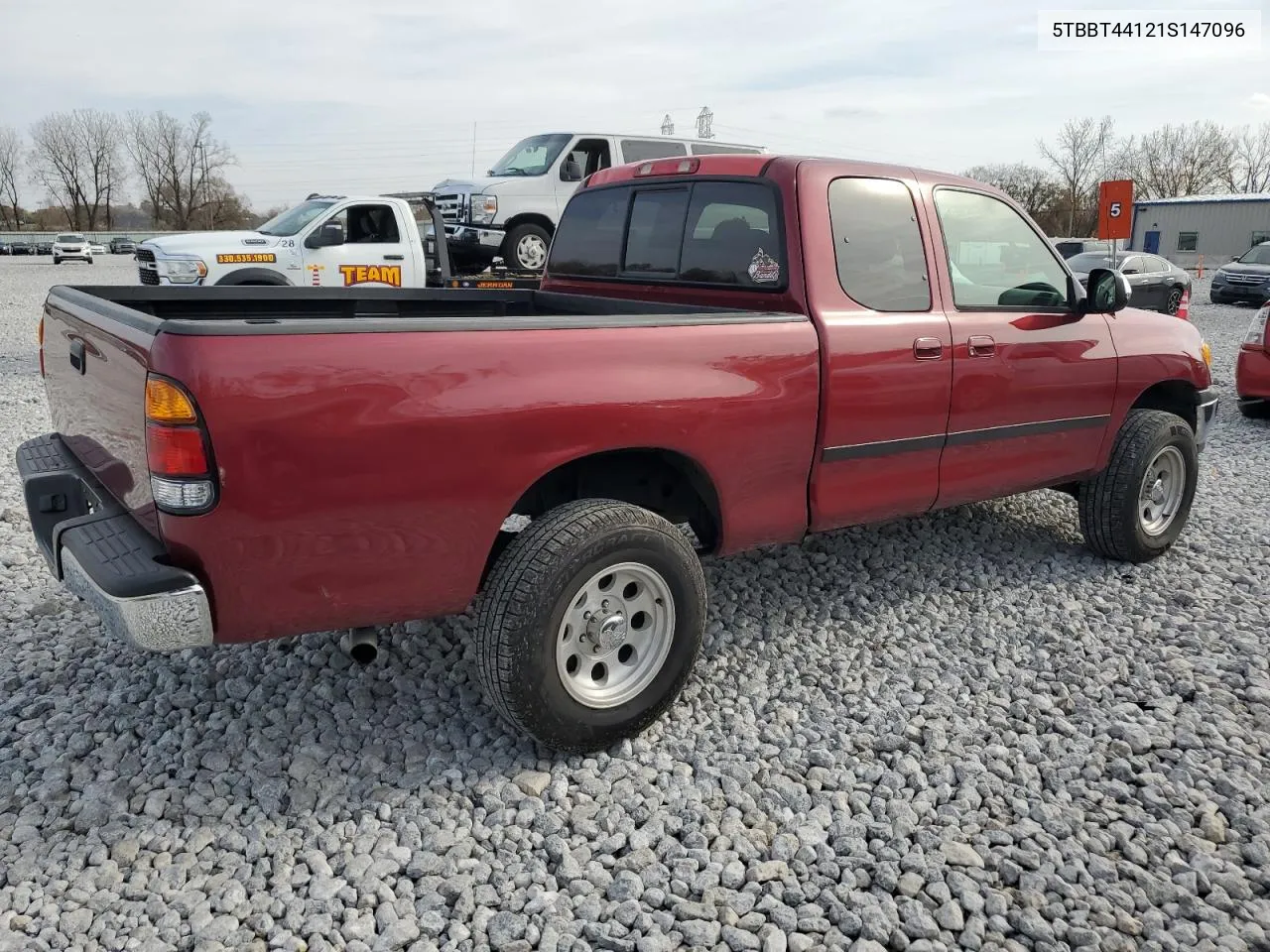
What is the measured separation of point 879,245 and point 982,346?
2.11 feet

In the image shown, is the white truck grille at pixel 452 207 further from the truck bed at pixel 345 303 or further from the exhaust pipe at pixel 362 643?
the exhaust pipe at pixel 362 643

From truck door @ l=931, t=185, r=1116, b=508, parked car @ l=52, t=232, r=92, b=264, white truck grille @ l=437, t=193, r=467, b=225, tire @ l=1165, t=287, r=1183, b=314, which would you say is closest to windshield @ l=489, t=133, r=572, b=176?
white truck grille @ l=437, t=193, r=467, b=225

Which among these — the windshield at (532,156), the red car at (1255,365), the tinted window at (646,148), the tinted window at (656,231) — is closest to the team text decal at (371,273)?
the windshield at (532,156)

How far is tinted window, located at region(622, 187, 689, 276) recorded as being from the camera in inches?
167

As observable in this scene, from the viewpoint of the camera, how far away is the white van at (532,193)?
13.5 m

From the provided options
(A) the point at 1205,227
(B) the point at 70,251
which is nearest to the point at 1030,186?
(A) the point at 1205,227

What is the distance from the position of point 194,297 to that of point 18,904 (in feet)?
8.29

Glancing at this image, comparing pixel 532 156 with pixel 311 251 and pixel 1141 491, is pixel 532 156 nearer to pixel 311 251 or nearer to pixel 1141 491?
pixel 311 251

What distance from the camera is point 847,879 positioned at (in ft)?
8.71

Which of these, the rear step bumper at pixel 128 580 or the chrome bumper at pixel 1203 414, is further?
the chrome bumper at pixel 1203 414

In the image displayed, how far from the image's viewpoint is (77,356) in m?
3.22

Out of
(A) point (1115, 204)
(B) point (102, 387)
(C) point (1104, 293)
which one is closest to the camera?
(B) point (102, 387)

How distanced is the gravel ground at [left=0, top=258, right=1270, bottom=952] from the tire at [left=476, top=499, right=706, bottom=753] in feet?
0.61

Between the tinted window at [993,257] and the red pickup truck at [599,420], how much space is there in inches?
0.7
